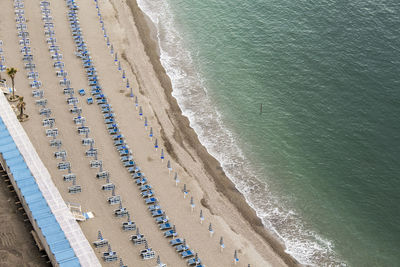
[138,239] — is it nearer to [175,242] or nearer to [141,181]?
[175,242]

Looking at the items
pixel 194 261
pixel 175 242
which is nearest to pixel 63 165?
pixel 175 242

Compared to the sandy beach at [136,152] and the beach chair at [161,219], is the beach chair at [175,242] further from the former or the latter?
the beach chair at [161,219]

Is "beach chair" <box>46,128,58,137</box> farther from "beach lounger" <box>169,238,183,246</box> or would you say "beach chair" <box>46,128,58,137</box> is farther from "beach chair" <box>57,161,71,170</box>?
"beach lounger" <box>169,238,183,246</box>

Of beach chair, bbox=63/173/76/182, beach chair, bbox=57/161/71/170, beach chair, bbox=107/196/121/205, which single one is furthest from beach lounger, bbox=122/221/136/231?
→ beach chair, bbox=57/161/71/170

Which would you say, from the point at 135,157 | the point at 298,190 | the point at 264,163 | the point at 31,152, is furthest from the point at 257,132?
the point at 31,152

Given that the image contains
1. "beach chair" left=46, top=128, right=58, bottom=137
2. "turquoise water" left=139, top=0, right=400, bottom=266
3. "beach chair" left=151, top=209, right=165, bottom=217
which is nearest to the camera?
"beach chair" left=151, top=209, right=165, bottom=217

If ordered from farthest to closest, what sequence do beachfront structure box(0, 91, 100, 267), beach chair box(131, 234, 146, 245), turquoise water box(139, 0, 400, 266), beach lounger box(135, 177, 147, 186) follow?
1. turquoise water box(139, 0, 400, 266)
2. beach lounger box(135, 177, 147, 186)
3. beach chair box(131, 234, 146, 245)
4. beachfront structure box(0, 91, 100, 267)

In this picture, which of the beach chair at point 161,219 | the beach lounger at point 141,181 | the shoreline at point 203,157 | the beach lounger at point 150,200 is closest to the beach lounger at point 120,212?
the beach lounger at point 150,200

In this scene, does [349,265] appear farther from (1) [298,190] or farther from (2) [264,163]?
(2) [264,163]
